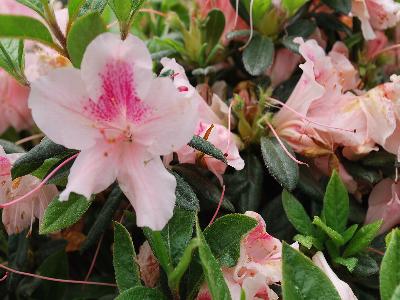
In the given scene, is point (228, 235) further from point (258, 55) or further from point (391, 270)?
point (258, 55)

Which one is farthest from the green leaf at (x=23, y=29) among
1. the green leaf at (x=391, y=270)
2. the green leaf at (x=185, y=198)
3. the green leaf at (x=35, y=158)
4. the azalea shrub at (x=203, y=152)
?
the green leaf at (x=391, y=270)

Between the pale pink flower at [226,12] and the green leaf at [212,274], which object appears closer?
the green leaf at [212,274]

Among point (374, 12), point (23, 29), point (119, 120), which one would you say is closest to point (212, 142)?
point (119, 120)

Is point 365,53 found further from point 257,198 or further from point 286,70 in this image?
point 257,198

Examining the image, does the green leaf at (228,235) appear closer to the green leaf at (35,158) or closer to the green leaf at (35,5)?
the green leaf at (35,158)

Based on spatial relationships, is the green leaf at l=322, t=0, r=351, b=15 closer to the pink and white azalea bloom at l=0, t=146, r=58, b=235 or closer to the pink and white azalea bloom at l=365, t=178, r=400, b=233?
the pink and white azalea bloom at l=365, t=178, r=400, b=233

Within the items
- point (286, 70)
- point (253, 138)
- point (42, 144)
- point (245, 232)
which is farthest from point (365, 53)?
point (42, 144)
